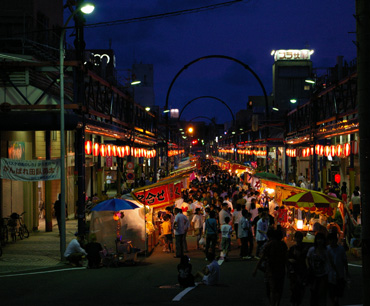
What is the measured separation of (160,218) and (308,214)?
6.44 m

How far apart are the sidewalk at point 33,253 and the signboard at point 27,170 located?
115 inches

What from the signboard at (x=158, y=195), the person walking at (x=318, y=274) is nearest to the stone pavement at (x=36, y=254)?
the signboard at (x=158, y=195)

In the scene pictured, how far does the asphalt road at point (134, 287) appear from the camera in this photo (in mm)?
10680

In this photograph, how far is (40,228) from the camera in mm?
25047

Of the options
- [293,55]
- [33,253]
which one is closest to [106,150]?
[33,253]

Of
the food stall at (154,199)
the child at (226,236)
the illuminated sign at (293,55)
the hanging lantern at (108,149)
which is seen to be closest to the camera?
the child at (226,236)

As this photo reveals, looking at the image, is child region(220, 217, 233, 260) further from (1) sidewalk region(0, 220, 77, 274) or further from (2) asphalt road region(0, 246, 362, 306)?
(1) sidewalk region(0, 220, 77, 274)

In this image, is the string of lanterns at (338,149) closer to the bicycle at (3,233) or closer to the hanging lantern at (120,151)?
the hanging lantern at (120,151)

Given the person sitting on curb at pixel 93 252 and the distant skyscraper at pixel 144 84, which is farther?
the distant skyscraper at pixel 144 84

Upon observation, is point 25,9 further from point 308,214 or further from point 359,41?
point 359,41

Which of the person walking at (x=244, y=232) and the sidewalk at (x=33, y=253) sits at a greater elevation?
the person walking at (x=244, y=232)

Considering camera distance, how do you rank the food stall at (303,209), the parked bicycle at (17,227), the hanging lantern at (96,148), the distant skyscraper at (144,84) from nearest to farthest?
the food stall at (303,209)
the parked bicycle at (17,227)
the hanging lantern at (96,148)
the distant skyscraper at (144,84)

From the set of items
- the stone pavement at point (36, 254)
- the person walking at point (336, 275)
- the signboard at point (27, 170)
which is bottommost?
the stone pavement at point (36, 254)

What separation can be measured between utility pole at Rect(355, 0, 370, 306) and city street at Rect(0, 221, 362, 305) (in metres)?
4.03
